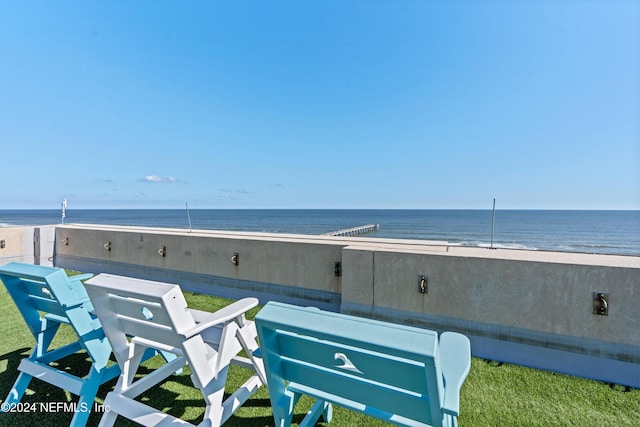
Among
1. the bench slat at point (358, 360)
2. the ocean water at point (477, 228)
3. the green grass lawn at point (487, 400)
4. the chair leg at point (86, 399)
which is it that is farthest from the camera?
the ocean water at point (477, 228)

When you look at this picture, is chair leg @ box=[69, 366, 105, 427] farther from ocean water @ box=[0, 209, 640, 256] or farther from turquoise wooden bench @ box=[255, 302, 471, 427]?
ocean water @ box=[0, 209, 640, 256]

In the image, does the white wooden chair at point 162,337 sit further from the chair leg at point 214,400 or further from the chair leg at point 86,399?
the chair leg at point 86,399

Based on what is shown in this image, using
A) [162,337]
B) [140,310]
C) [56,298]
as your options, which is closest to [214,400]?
[162,337]

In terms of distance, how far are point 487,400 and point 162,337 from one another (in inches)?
88.6

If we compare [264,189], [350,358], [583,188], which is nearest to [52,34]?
[350,358]

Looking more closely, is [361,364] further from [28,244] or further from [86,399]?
[28,244]

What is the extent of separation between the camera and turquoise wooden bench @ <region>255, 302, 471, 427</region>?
890 mm

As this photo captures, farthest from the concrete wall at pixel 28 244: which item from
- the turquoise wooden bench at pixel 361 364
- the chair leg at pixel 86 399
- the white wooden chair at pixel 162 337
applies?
the turquoise wooden bench at pixel 361 364

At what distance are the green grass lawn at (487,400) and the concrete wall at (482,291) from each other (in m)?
0.21

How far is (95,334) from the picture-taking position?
185 centimetres

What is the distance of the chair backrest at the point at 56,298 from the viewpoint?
1733 mm

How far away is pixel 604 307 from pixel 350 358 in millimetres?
2503

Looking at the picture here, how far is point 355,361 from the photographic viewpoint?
1079 millimetres

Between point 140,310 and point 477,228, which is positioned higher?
point 140,310
